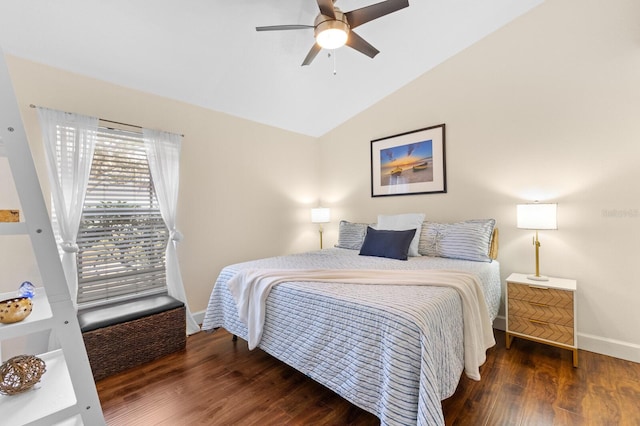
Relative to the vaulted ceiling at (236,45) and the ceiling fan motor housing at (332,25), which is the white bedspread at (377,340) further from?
the vaulted ceiling at (236,45)

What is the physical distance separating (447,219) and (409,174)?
2.38 ft

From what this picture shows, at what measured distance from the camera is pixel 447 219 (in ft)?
10.6

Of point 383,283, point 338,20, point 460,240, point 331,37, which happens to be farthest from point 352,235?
point 338,20

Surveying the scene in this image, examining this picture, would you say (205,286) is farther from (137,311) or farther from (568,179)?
(568,179)

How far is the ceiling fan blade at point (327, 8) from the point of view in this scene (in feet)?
5.65

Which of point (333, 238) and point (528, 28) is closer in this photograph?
point (528, 28)

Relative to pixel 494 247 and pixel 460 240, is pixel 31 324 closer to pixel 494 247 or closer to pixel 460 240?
pixel 460 240

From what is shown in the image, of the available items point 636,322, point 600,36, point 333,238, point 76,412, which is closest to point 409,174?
point 333,238

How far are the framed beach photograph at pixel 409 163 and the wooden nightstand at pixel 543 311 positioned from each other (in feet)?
4.31

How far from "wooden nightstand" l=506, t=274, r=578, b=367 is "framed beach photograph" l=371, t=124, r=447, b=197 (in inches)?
51.7

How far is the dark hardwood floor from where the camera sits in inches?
64.8

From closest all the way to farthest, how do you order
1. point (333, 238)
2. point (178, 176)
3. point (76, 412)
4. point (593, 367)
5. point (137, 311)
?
point (76, 412)
point (593, 367)
point (137, 311)
point (178, 176)
point (333, 238)

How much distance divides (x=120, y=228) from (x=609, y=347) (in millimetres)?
4335

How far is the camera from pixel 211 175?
3223 mm
